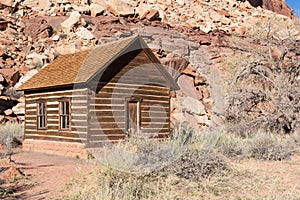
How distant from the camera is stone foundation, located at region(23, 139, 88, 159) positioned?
13.6 meters

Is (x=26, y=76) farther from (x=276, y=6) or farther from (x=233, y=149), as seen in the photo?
(x=276, y=6)

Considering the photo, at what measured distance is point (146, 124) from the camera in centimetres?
1545

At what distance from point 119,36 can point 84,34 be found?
3053mm

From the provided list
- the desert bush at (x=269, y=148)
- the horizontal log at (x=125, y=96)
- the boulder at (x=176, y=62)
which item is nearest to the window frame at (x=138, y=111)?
the horizontal log at (x=125, y=96)

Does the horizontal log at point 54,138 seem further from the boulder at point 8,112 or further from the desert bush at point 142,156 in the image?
the boulder at point 8,112

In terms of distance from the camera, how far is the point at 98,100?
13891 mm

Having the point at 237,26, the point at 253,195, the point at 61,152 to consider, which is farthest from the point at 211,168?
the point at 237,26

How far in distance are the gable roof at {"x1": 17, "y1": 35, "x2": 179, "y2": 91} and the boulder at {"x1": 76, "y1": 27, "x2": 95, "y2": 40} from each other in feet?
47.4

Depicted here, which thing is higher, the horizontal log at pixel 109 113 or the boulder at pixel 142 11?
the boulder at pixel 142 11

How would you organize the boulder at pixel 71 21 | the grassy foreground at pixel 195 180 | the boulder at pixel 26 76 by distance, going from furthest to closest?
the boulder at pixel 71 21, the boulder at pixel 26 76, the grassy foreground at pixel 195 180

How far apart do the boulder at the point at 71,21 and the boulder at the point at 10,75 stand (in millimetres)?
8186

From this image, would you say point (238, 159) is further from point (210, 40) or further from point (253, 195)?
point (210, 40)

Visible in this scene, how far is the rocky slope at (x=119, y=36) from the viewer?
2705 cm

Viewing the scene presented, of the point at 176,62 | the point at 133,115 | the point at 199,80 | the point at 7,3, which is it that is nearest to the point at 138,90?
the point at 133,115
